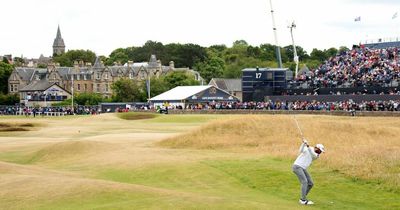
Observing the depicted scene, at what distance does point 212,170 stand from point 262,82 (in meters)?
67.7

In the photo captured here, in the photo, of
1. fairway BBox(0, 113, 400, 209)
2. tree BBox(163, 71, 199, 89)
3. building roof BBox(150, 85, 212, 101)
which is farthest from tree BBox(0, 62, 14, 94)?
fairway BBox(0, 113, 400, 209)

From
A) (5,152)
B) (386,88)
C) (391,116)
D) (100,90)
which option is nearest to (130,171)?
(5,152)

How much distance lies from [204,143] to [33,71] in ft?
456

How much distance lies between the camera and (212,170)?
29.5m

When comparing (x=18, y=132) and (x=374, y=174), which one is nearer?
(x=374, y=174)

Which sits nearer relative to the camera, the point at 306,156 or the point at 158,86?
the point at 306,156

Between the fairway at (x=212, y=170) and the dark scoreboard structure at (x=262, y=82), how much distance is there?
47.9m

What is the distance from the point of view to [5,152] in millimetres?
42938

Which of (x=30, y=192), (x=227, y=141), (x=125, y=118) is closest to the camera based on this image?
(x=30, y=192)

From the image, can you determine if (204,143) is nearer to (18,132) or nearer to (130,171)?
(130,171)

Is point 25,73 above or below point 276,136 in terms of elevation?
above

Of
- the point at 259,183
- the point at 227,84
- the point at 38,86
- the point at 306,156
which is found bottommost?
the point at 259,183

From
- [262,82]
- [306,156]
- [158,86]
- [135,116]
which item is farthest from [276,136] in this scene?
[158,86]

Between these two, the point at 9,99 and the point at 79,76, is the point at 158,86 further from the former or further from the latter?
the point at 9,99
